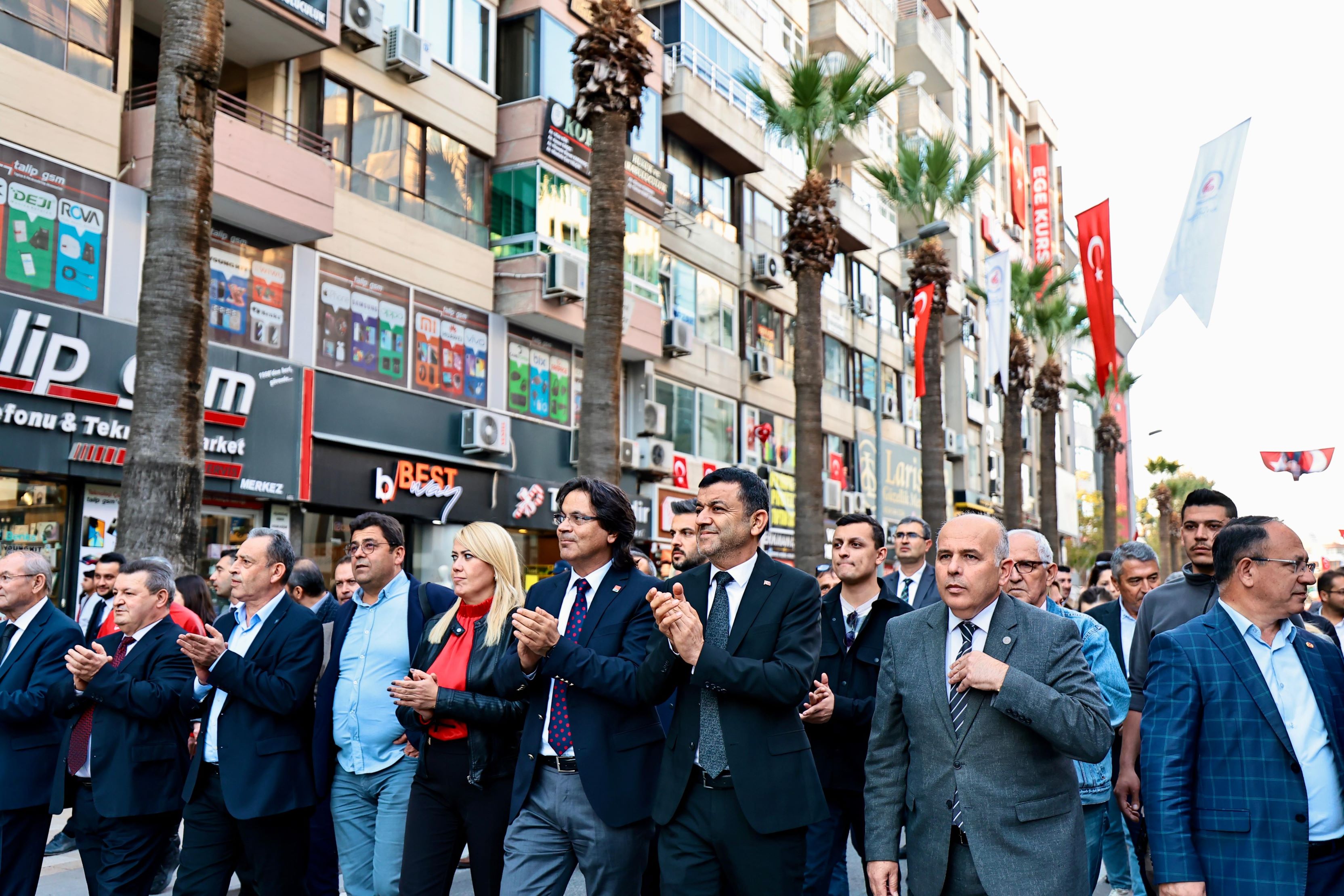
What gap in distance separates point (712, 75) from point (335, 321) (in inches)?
590

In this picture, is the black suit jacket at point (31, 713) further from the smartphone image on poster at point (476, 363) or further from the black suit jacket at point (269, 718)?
the smartphone image on poster at point (476, 363)

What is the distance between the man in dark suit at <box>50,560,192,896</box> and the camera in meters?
6.02

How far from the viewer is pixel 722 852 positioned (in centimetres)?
447

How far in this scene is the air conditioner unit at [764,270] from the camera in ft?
109

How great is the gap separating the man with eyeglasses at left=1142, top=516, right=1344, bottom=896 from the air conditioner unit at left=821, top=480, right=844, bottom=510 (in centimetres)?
3211

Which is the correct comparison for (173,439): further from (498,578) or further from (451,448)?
(451,448)

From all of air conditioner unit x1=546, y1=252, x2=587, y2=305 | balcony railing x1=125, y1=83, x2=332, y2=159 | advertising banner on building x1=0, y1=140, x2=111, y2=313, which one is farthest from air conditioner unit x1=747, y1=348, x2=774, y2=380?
advertising banner on building x1=0, y1=140, x2=111, y2=313

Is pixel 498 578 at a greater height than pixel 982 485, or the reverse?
pixel 982 485

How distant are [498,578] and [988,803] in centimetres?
263

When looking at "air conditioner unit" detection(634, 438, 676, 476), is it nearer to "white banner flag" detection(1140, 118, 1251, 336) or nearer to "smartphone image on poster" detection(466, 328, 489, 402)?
"smartphone image on poster" detection(466, 328, 489, 402)

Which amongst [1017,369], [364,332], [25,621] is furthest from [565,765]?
[1017,369]

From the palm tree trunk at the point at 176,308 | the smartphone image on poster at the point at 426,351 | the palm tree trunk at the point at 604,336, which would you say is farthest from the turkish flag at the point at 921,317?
the palm tree trunk at the point at 176,308

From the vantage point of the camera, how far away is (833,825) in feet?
21.5

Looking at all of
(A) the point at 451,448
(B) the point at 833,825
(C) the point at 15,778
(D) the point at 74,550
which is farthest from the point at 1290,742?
(A) the point at 451,448
